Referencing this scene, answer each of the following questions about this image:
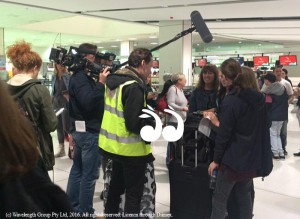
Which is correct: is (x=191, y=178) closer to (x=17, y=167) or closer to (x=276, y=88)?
(x=17, y=167)

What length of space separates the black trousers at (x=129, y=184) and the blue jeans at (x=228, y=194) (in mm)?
527

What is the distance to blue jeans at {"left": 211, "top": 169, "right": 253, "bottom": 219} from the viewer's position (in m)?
2.33

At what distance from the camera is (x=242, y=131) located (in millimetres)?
2275

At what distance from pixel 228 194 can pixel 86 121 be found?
1.22 m

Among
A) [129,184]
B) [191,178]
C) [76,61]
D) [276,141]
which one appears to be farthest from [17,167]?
[276,141]

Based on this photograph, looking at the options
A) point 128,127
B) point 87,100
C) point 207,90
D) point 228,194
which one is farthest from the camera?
point 207,90

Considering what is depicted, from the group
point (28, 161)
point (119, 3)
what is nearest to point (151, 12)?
point (119, 3)

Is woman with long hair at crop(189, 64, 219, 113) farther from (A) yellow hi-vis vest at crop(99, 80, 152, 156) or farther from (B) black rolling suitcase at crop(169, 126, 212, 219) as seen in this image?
(A) yellow hi-vis vest at crop(99, 80, 152, 156)

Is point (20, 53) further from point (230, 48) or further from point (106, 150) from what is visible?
point (230, 48)

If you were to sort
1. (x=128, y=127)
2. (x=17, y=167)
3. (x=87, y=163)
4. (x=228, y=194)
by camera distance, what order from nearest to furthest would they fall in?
(x=17, y=167) < (x=128, y=127) < (x=228, y=194) < (x=87, y=163)

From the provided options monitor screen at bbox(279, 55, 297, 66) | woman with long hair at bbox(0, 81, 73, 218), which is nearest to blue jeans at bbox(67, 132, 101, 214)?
woman with long hair at bbox(0, 81, 73, 218)

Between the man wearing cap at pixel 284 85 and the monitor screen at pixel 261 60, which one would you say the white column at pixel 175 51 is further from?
the monitor screen at pixel 261 60

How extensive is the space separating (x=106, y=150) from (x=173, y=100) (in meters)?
2.20

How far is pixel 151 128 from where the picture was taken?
2219 millimetres
